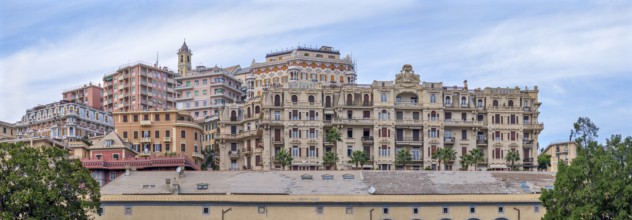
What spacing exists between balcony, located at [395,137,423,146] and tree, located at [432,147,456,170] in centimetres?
346

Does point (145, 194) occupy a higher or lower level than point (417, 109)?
lower

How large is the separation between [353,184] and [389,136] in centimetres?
3092

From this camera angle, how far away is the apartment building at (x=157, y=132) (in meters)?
166

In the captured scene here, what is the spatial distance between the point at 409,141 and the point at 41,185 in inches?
3027

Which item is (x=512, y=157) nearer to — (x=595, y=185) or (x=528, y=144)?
(x=528, y=144)

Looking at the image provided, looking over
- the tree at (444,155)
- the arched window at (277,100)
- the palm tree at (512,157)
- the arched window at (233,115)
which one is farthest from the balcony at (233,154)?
the palm tree at (512,157)

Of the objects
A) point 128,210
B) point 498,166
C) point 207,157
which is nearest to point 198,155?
point 207,157

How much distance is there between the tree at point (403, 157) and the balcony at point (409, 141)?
8.36 feet

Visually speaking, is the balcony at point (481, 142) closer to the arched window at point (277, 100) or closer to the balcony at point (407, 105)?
the balcony at point (407, 105)

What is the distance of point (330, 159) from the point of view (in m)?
149

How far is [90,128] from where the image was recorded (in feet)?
647

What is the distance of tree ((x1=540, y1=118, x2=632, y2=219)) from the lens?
9150 centimetres

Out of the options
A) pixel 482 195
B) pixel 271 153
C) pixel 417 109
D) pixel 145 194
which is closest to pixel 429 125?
pixel 417 109

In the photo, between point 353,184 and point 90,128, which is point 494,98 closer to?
point 353,184
